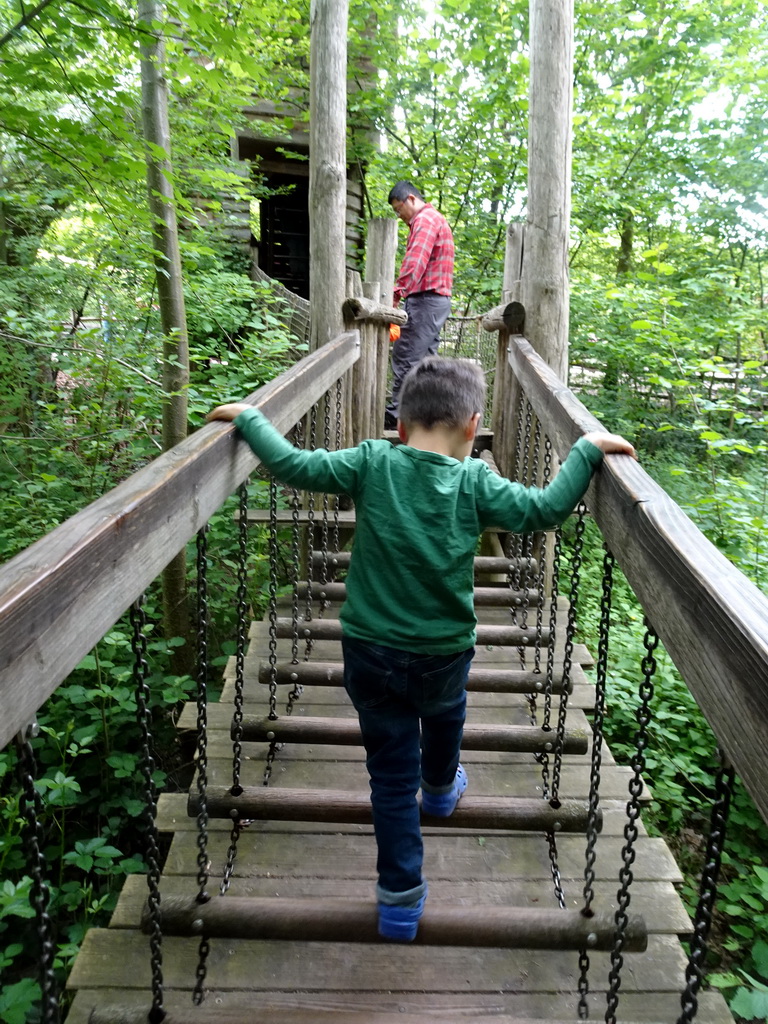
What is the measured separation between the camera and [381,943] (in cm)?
173

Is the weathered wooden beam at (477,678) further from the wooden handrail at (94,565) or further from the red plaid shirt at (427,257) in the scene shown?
the red plaid shirt at (427,257)

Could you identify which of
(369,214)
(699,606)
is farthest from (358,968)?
(369,214)

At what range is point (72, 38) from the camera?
10.7ft

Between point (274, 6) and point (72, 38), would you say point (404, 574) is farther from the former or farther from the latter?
point (274, 6)

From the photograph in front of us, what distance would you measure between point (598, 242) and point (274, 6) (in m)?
7.47

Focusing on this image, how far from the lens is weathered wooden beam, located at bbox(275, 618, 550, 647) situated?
9.73ft

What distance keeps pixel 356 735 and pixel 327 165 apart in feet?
11.7

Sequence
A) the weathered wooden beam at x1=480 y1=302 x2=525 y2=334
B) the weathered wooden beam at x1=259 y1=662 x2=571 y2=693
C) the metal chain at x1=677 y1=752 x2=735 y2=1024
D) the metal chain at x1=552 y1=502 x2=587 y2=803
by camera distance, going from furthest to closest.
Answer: the weathered wooden beam at x1=480 y1=302 x2=525 y2=334
the weathered wooden beam at x1=259 y1=662 x2=571 y2=693
the metal chain at x1=552 y1=502 x2=587 y2=803
the metal chain at x1=677 y1=752 x2=735 y2=1024

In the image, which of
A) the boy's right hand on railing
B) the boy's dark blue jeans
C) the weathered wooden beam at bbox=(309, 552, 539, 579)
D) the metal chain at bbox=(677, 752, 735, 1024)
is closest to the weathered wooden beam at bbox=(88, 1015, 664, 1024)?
the boy's dark blue jeans

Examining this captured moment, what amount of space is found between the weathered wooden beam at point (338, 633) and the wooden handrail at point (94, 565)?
53.2 inches

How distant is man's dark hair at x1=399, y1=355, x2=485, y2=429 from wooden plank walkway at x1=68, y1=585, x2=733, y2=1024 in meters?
1.19

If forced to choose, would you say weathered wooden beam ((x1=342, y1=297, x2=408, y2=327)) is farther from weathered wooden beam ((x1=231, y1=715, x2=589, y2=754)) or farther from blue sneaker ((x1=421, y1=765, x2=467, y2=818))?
blue sneaker ((x1=421, y1=765, x2=467, y2=818))

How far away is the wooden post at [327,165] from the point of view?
4.21 m

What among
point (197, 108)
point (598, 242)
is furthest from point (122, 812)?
point (598, 242)
